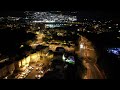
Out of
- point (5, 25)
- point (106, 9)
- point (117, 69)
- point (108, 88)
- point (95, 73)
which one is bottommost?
point (95, 73)

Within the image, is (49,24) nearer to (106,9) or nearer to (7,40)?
(7,40)

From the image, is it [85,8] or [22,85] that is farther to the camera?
[85,8]

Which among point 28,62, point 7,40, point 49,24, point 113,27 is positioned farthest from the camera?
point 49,24

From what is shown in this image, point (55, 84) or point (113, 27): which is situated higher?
point (113, 27)

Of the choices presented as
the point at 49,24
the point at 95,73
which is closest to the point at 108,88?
the point at 95,73

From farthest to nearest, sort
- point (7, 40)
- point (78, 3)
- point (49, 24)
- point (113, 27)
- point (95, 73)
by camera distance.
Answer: point (49, 24)
point (113, 27)
point (7, 40)
point (95, 73)
point (78, 3)

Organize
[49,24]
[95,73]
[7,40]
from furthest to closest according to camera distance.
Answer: [49,24], [7,40], [95,73]

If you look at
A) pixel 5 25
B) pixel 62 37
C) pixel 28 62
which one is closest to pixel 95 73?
pixel 28 62

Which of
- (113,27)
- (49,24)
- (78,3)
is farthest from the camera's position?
(49,24)

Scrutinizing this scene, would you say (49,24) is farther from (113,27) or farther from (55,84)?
(55,84)
